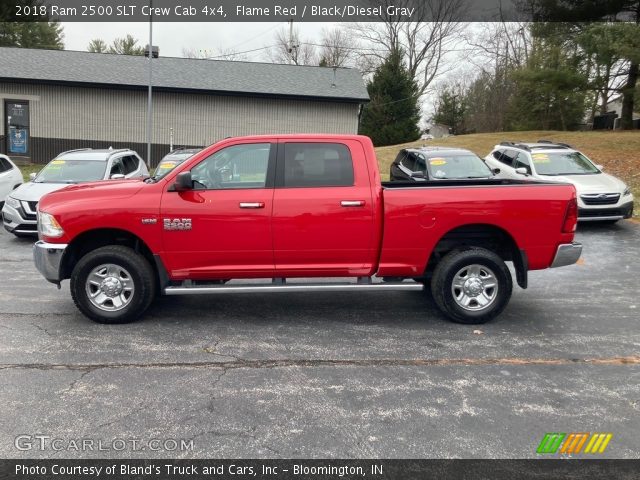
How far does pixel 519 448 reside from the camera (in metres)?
3.76

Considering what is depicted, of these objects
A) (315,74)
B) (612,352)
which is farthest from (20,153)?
(612,352)

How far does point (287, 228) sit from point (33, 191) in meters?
6.92

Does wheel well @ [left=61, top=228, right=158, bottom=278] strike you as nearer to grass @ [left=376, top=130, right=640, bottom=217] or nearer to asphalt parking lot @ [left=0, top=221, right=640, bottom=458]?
asphalt parking lot @ [left=0, top=221, right=640, bottom=458]

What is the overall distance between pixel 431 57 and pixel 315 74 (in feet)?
104

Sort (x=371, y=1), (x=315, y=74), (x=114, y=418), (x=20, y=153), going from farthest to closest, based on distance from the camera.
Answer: (x=371, y=1), (x=315, y=74), (x=20, y=153), (x=114, y=418)

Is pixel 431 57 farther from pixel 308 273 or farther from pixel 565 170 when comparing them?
pixel 308 273

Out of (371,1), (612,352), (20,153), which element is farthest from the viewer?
(371,1)

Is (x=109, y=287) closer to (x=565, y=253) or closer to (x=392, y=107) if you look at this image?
(x=565, y=253)

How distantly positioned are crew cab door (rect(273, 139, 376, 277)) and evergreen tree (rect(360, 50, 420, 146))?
32372mm

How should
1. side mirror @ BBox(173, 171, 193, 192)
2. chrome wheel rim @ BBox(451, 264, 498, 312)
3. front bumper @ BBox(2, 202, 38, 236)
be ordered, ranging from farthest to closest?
1. front bumper @ BBox(2, 202, 38, 236)
2. chrome wheel rim @ BBox(451, 264, 498, 312)
3. side mirror @ BBox(173, 171, 193, 192)

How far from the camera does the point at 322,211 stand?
19.4 ft

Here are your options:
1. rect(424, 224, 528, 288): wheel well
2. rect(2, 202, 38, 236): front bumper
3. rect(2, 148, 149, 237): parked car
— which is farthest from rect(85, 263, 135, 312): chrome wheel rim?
rect(2, 202, 38, 236): front bumper

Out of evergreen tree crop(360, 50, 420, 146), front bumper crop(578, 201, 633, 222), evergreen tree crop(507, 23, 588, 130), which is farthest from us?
evergreen tree crop(360, 50, 420, 146)

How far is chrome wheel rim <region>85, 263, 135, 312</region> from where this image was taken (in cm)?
596
